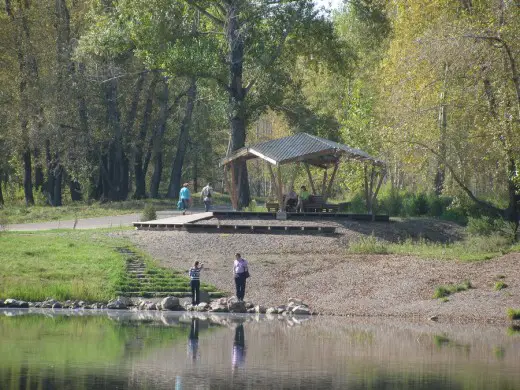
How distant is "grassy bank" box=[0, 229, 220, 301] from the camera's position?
33000mm

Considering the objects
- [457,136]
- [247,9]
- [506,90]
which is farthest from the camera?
[247,9]

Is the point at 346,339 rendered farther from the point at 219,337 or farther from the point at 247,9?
the point at 247,9

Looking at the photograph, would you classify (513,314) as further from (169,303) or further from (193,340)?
(193,340)

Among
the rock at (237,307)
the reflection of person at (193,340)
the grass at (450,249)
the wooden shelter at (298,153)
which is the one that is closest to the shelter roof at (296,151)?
the wooden shelter at (298,153)

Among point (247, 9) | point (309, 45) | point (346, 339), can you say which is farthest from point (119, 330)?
point (309, 45)

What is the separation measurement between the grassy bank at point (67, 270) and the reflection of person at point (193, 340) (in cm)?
532

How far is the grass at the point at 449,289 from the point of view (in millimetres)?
32531

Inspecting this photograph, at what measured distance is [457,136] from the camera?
43938mm

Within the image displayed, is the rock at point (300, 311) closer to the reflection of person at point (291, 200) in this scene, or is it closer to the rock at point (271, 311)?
the rock at point (271, 311)

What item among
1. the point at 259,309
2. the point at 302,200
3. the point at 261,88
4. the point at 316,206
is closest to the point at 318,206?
the point at 316,206

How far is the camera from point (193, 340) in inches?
971

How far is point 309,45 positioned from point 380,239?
15202 mm

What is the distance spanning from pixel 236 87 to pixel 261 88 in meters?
1.30

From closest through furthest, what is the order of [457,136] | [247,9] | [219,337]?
[219,337] < [457,136] < [247,9]
